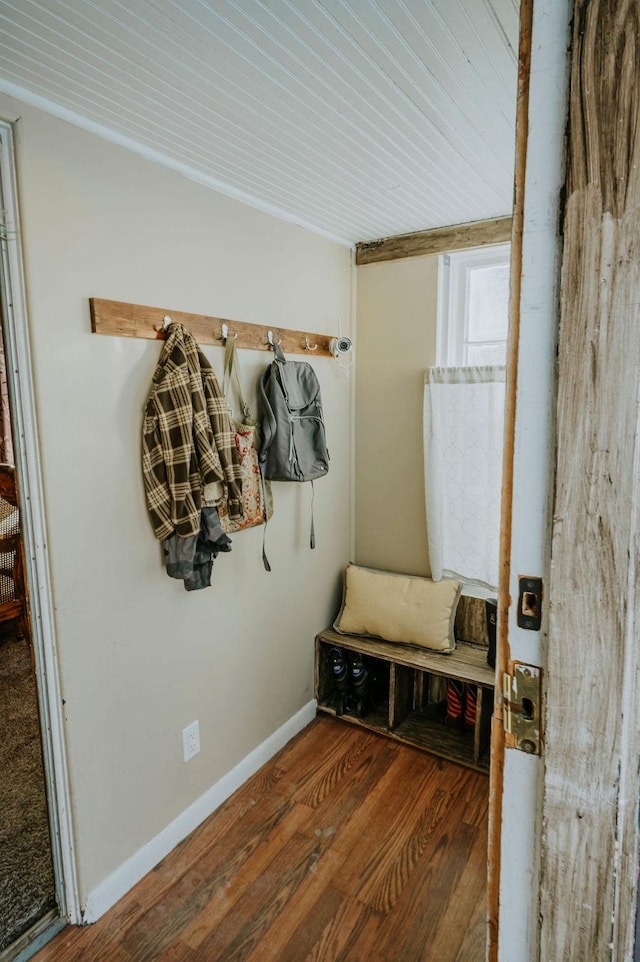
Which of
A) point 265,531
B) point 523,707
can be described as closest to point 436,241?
point 265,531

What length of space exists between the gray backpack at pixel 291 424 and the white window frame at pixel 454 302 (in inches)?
27.4

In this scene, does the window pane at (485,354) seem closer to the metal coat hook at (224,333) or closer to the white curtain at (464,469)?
the white curtain at (464,469)

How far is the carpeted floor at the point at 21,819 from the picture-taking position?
1.73m

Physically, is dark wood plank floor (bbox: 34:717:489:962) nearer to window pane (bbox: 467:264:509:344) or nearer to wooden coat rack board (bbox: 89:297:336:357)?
wooden coat rack board (bbox: 89:297:336:357)

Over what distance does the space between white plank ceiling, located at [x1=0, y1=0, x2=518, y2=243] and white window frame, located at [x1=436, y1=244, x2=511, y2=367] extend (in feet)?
1.80

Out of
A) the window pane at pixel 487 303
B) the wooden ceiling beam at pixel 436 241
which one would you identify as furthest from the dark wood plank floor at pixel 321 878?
the wooden ceiling beam at pixel 436 241

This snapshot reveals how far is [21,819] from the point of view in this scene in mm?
2090

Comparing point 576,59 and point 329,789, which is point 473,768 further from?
point 576,59

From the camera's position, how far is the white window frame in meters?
2.58

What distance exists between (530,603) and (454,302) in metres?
2.27

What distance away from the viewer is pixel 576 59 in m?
0.58

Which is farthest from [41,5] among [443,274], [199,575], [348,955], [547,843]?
[348,955]

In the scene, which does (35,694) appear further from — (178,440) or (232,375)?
(232,375)

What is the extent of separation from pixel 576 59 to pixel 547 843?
898mm
